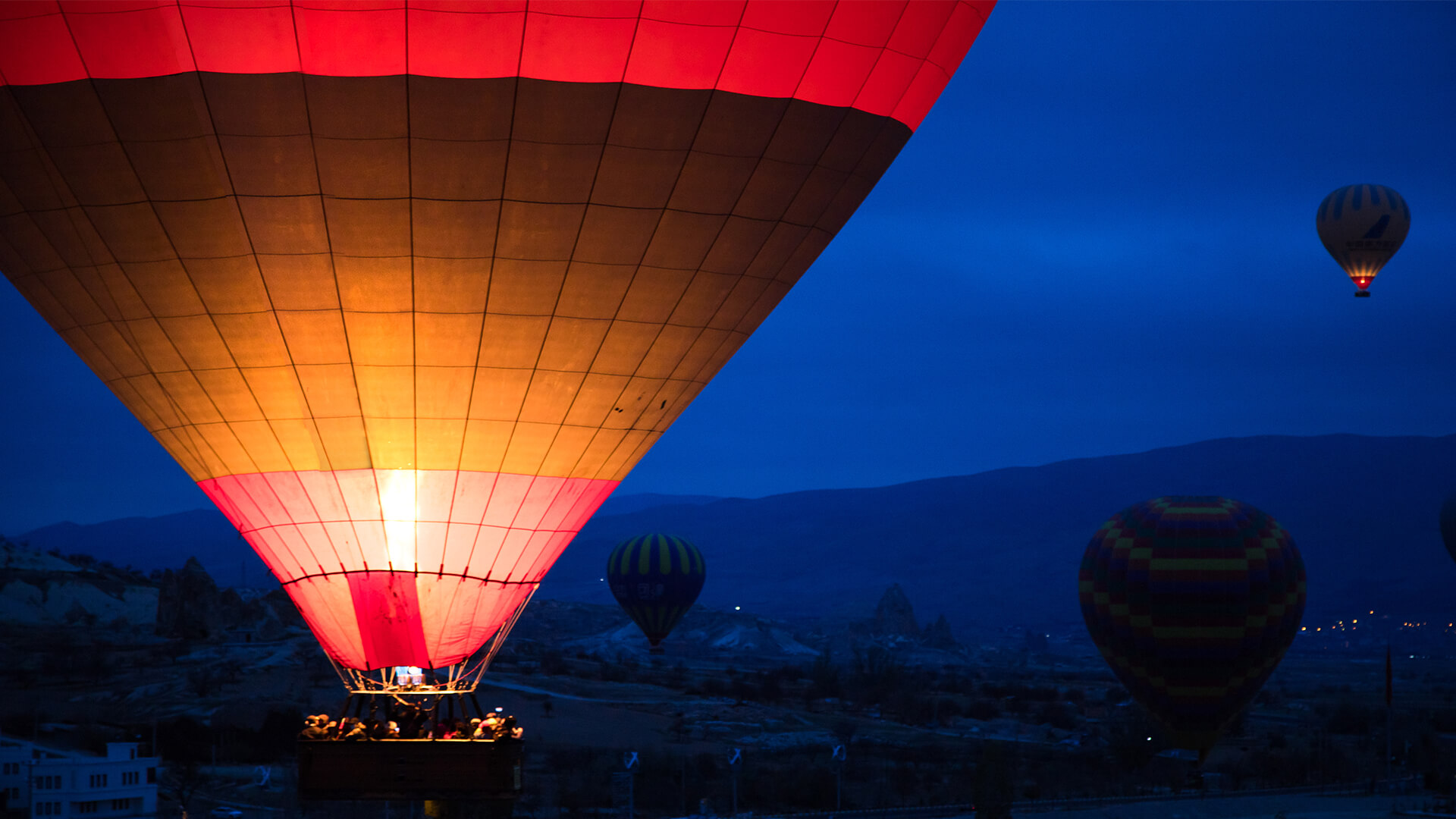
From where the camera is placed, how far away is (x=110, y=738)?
39.9 meters

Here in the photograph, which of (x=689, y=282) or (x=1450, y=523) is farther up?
(x=1450, y=523)

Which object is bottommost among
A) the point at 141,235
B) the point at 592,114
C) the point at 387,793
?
the point at 387,793

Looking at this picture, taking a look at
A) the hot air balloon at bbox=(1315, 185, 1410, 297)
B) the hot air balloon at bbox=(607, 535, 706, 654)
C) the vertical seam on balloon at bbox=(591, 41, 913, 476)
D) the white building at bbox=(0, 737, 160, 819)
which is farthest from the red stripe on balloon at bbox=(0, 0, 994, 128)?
the hot air balloon at bbox=(607, 535, 706, 654)

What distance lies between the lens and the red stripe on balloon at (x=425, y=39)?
33.1ft

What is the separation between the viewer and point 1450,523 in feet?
173

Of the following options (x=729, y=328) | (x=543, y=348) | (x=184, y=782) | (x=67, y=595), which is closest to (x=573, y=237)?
(x=543, y=348)

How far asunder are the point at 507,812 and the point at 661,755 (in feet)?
32.3

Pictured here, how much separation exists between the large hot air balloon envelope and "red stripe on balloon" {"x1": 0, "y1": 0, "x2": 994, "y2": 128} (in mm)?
18

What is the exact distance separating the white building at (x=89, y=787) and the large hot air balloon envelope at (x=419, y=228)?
72.5ft

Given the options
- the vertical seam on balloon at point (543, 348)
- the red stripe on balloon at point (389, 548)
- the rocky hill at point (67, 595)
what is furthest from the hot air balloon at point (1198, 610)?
the rocky hill at point (67, 595)

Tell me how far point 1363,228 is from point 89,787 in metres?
32.4

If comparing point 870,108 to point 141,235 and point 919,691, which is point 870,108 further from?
point 919,691

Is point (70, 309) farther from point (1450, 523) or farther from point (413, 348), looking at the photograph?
point (1450, 523)

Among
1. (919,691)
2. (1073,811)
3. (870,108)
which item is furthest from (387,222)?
(919,691)
